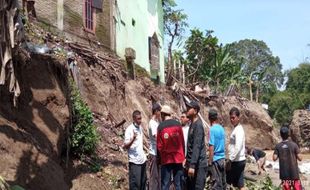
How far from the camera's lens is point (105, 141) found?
39.1 ft

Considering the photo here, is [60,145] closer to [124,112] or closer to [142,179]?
[142,179]

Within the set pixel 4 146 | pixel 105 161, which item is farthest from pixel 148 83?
pixel 4 146

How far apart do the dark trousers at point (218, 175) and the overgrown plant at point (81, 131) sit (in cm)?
296

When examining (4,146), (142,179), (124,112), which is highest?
(124,112)

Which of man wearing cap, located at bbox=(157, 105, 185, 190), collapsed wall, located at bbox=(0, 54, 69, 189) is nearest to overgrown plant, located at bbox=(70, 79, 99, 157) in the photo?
collapsed wall, located at bbox=(0, 54, 69, 189)

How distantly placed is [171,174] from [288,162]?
2.43 m

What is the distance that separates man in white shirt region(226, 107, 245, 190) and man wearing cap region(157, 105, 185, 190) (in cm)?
110

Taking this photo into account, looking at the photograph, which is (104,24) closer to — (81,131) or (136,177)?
(81,131)

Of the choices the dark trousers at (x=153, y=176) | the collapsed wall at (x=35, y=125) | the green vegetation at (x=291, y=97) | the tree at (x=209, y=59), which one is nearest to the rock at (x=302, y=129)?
the tree at (x=209, y=59)

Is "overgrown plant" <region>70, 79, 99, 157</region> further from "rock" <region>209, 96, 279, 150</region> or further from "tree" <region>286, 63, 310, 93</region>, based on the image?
"tree" <region>286, 63, 310, 93</region>

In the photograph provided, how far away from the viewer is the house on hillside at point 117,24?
1495 centimetres

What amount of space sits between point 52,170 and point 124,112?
820 cm

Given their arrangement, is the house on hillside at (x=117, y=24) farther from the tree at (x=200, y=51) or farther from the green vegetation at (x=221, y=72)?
the tree at (x=200, y=51)

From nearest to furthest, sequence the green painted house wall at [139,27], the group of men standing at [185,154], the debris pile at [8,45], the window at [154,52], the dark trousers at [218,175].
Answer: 1. the group of men standing at [185,154]
2. the debris pile at [8,45]
3. the dark trousers at [218,175]
4. the green painted house wall at [139,27]
5. the window at [154,52]
